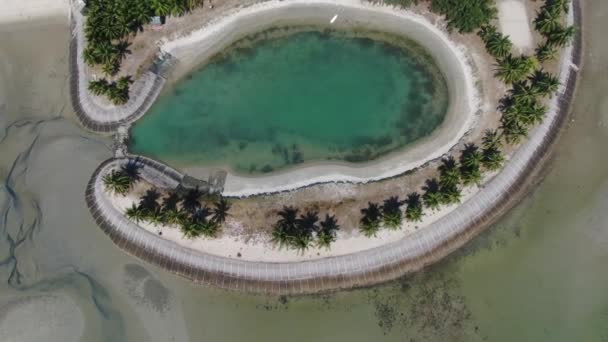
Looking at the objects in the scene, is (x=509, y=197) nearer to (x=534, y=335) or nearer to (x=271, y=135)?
(x=534, y=335)

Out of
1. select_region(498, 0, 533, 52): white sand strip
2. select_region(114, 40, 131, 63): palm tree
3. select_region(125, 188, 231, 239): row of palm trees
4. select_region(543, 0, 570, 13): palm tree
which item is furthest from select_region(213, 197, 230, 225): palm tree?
select_region(543, 0, 570, 13): palm tree

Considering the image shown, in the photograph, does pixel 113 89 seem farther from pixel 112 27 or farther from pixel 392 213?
pixel 392 213

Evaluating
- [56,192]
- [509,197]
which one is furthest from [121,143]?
[509,197]

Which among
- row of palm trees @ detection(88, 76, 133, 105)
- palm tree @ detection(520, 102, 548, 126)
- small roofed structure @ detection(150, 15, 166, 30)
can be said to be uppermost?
small roofed structure @ detection(150, 15, 166, 30)

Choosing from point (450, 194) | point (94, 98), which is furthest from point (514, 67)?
point (94, 98)

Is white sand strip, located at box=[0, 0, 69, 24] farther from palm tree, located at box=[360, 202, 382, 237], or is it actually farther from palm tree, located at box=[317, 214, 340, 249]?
palm tree, located at box=[360, 202, 382, 237]

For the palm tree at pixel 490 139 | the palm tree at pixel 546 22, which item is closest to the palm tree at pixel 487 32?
the palm tree at pixel 546 22
